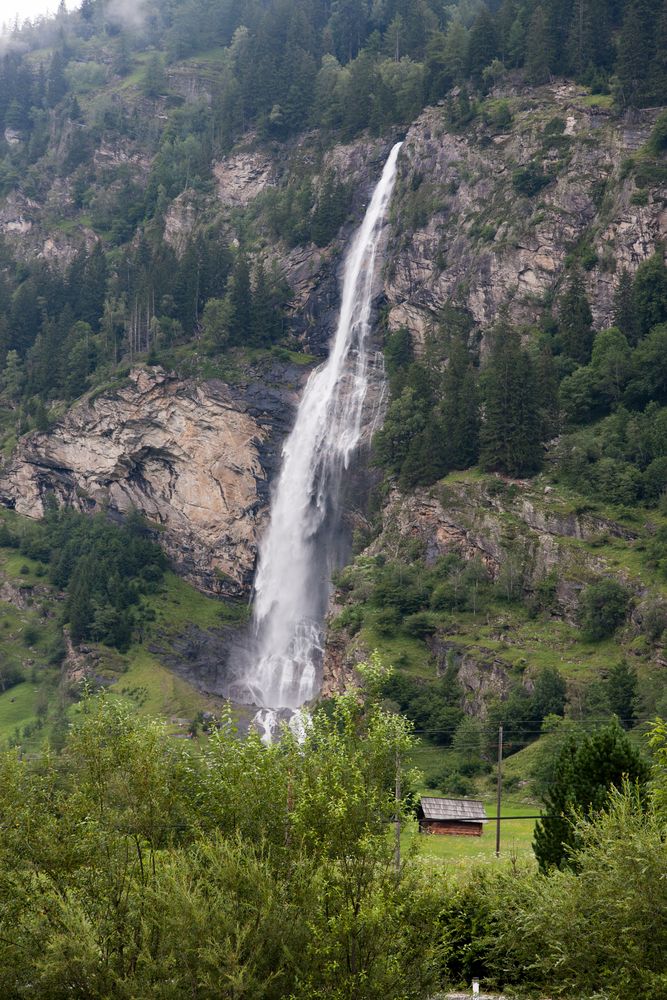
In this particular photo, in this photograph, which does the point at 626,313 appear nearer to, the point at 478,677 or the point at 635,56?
the point at 635,56

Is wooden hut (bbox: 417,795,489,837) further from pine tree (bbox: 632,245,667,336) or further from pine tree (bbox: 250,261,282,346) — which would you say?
pine tree (bbox: 250,261,282,346)

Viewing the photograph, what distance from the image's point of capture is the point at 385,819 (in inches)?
1112

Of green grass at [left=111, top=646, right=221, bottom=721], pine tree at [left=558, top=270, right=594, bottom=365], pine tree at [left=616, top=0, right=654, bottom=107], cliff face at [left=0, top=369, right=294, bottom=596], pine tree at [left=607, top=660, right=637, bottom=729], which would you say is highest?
pine tree at [left=616, top=0, right=654, bottom=107]

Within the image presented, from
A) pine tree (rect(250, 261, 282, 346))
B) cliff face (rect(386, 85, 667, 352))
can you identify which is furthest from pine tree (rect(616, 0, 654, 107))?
pine tree (rect(250, 261, 282, 346))

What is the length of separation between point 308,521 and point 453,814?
5674cm

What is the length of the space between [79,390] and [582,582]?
72491 mm

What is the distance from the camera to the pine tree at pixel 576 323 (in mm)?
100938

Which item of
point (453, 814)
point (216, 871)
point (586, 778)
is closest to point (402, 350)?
point (453, 814)

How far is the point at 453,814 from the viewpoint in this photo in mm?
58625

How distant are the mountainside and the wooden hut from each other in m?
12.2

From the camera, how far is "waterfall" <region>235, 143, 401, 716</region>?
105m

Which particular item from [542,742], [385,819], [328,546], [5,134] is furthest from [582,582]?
[5,134]

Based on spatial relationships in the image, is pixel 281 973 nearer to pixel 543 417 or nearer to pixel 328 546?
pixel 543 417

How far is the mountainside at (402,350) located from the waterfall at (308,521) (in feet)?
8.39
